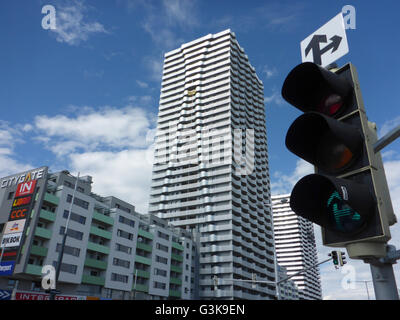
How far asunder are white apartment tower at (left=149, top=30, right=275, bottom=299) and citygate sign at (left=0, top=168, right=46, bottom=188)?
1786 inches

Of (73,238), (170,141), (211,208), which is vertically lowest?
(73,238)

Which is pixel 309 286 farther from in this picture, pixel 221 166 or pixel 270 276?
pixel 221 166

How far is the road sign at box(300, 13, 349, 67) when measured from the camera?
3.19m

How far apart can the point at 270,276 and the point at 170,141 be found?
166ft

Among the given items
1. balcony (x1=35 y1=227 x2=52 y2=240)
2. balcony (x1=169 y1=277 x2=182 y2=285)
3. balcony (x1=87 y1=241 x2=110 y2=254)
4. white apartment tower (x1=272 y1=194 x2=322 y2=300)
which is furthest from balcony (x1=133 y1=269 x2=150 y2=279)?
white apartment tower (x1=272 y1=194 x2=322 y2=300)

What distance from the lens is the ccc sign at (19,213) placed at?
139 ft

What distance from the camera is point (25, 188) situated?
4525cm

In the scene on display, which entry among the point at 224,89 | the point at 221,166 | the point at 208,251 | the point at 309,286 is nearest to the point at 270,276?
the point at 208,251

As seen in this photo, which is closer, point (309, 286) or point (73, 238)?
point (73, 238)

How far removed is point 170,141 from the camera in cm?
10288

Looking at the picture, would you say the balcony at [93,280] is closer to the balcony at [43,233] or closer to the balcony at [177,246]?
the balcony at [43,233]

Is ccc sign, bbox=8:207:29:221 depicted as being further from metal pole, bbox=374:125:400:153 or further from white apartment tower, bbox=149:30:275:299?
metal pole, bbox=374:125:400:153

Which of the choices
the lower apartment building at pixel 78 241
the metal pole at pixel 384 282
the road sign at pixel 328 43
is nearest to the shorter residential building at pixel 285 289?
the lower apartment building at pixel 78 241
